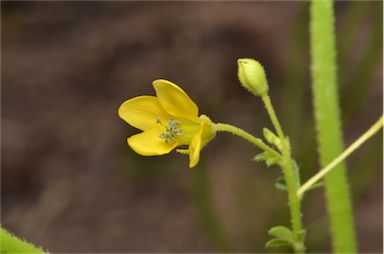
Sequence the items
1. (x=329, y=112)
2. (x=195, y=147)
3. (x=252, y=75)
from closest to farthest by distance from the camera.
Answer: (x=195, y=147) → (x=252, y=75) → (x=329, y=112)

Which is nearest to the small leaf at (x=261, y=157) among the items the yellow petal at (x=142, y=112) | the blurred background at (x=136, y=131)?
the yellow petal at (x=142, y=112)

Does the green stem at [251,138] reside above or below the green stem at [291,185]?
above

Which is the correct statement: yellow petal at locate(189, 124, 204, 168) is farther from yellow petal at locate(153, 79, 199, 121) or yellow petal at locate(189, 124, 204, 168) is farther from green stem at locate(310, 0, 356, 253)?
green stem at locate(310, 0, 356, 253)

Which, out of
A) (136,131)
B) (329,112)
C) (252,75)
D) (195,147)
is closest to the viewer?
(195,147)

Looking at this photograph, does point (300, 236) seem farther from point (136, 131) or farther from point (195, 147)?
point (136, 131)

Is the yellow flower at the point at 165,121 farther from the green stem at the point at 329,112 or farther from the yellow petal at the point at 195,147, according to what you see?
the green stem at the point at 329,112

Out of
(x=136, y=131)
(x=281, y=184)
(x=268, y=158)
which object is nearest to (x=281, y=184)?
(x=281, y=184)

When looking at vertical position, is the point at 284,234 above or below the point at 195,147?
below

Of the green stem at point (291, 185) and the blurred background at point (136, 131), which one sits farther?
the blurred background at point (136, 131)
